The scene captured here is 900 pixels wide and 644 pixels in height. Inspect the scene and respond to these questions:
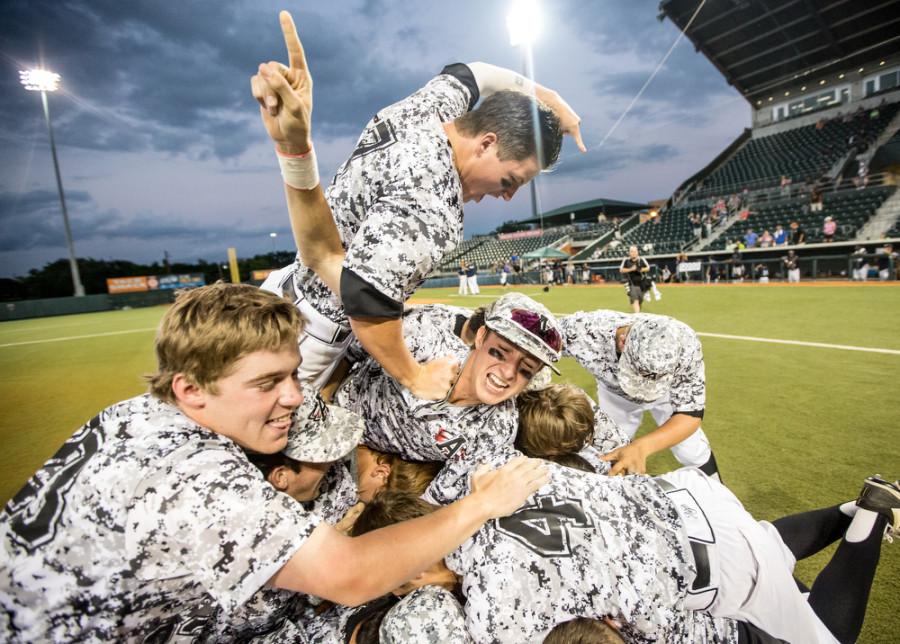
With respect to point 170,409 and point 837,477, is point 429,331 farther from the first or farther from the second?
point 837,477

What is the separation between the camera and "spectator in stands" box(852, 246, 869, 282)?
1833cm

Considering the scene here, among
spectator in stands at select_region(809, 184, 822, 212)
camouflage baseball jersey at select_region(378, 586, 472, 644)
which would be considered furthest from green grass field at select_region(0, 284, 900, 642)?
spectator in stands at select_region(809, 184, 822, 212)

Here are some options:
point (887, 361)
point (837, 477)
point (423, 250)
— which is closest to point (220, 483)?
point (423, 250)

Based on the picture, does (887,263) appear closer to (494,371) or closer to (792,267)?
(792,267)

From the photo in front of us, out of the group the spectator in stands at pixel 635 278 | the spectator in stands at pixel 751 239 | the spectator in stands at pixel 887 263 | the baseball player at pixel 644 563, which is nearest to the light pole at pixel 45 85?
the spectator in stands at pixel 635 278

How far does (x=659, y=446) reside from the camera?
3053 mm

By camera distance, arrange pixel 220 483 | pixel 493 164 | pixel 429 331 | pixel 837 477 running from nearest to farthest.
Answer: pixel 220 483 < pixel 493 164 < pixel 429 331 < pixel 837 477

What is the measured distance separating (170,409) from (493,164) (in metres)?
1.72

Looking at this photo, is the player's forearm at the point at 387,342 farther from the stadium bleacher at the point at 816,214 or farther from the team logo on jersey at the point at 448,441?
the stadium bleacher at the point at 816,214

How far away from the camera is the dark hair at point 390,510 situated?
2.04 meters

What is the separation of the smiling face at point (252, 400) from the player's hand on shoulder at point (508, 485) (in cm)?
80

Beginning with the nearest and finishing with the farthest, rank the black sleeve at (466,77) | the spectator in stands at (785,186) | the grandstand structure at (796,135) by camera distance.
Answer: the black sleeve at (466,77) < the grandstand structure at (796,135) < the spectator in stands at (785,186)

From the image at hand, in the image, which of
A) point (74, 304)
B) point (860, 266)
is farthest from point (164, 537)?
point (74, 304)

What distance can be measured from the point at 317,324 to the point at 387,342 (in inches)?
26.2
